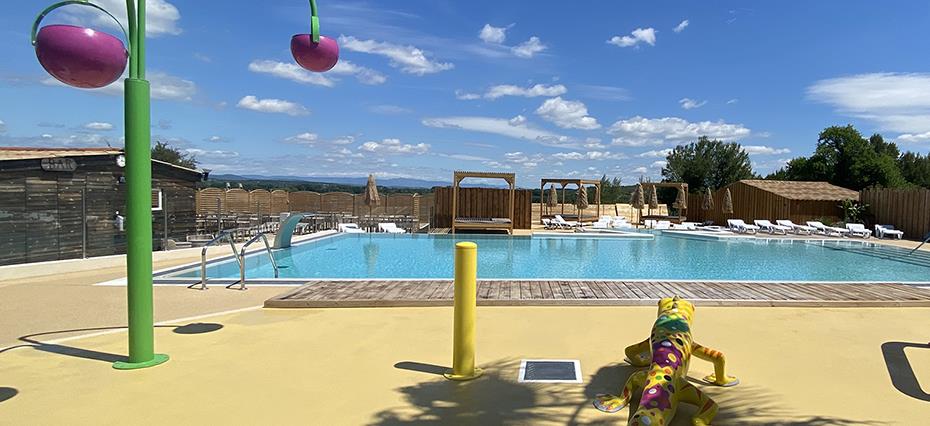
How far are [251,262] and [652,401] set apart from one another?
10645 millimetres

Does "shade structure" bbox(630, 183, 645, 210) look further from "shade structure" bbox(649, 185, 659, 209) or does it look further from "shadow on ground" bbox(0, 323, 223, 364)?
"shadow on ground" bbox(0, 323, 223, 364)

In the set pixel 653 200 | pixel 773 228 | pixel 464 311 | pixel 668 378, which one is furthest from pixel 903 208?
pixel 464 311

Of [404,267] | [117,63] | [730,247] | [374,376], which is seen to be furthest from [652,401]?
[730,247]

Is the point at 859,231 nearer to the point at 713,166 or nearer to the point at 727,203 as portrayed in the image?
the point at 727,203

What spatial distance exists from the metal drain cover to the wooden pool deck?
7.13 feet

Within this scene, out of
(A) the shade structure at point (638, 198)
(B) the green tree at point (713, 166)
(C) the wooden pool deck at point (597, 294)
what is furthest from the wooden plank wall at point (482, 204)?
(B) the green tree at point (713, 166)

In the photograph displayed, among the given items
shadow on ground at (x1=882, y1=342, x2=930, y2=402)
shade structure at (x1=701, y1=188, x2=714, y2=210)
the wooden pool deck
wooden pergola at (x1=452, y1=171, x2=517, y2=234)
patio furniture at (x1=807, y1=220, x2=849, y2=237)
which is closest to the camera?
shadow on ground at (x1=882, y1=342, x2=930, y2=402)

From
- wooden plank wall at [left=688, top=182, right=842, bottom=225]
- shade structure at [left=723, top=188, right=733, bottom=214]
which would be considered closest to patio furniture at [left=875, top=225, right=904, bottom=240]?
wooden plank wall at [left=688, top=182, right=842, bottom=225]

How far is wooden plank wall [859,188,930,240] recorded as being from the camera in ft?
64.8

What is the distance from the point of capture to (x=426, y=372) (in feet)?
13.6

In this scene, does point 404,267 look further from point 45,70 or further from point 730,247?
point 730,247

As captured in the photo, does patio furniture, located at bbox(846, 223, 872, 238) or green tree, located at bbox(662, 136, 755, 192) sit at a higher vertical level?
green tree, located at bbox(662, 136, 755, 192)

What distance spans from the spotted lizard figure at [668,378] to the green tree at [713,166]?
48.8 m

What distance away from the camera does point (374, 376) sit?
4.02m
